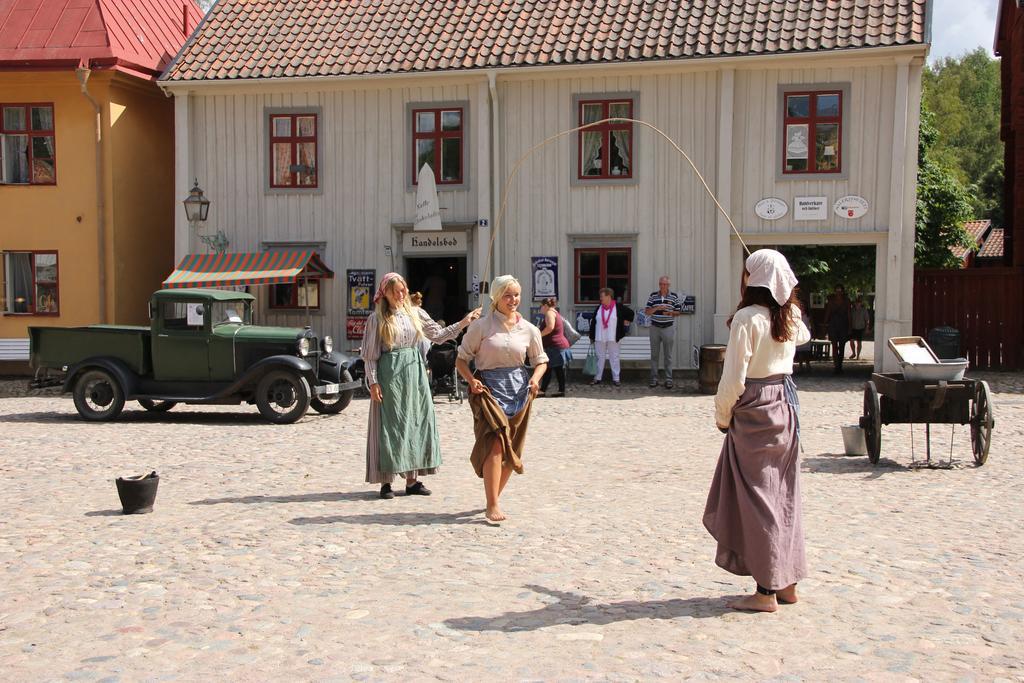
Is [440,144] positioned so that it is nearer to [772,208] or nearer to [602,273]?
[602,273]

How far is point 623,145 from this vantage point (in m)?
20.2

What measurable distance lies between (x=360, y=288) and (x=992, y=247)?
34334 mm

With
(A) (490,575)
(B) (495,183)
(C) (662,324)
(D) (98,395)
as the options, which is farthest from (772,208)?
(A) (490,575)

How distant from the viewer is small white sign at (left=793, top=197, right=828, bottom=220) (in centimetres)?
1928

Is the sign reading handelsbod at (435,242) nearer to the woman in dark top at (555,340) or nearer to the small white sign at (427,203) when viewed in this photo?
the small white sign at (427,203)

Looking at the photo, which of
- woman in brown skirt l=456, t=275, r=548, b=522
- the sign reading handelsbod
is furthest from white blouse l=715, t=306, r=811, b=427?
the sign reading handelsbod

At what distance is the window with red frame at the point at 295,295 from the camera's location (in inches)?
834

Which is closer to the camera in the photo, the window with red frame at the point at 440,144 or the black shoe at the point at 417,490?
the black shoe at the point at 417,490

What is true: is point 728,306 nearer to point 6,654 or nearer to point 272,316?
point 272,316

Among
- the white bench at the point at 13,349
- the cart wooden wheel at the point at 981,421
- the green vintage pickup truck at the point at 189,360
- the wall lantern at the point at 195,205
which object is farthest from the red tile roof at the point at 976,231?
the cart wooden wheel at the point at 981,421

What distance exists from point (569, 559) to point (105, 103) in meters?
17.8

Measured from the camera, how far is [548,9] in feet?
69.2

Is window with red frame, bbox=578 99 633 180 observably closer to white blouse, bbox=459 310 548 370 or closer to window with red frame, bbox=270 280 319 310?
window with red frame, bbox=270 280 319 310

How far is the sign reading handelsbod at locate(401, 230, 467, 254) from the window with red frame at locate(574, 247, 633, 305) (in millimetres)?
2180
